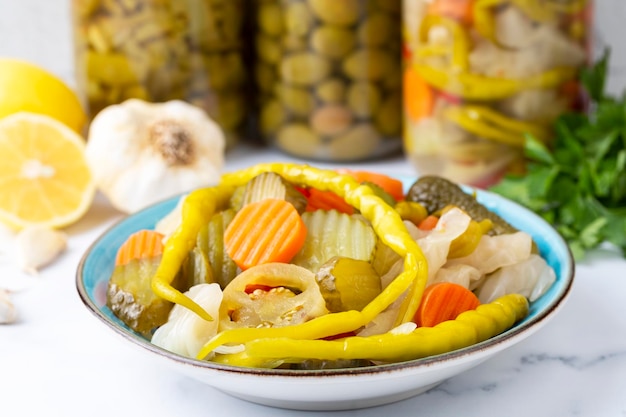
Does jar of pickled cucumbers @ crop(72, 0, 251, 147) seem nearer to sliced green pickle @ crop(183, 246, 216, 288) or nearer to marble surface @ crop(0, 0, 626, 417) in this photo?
marble surface @ crop(0, 0, 626, 417)

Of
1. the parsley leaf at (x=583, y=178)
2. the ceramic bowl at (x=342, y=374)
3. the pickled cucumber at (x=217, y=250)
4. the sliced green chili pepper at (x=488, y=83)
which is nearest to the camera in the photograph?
the ceramic bowl at (x=342, y=374)

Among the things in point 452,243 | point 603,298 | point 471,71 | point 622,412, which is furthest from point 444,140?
point 622,412

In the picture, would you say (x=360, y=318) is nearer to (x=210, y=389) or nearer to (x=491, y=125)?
(x=210, y=389)

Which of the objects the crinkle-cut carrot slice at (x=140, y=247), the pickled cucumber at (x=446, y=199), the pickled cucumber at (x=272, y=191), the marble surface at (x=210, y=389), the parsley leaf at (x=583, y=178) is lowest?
the marble surface at (x=210, y=389)

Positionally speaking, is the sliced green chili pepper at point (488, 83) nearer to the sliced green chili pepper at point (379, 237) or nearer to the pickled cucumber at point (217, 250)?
the sliced green chili pepper at point (379, 237)

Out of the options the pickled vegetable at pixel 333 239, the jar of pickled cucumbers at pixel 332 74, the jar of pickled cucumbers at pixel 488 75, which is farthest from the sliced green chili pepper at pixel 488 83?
the pickled vegetable at pixel 333 239

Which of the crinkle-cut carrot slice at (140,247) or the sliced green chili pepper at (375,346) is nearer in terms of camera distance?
the sliced green chili pepper at (375,346)

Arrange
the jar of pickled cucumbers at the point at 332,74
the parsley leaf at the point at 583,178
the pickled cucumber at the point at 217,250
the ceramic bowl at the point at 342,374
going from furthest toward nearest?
the jar of pickled cucumbers at the point at 332,74 < the parsley leaf at the point at 583,178 < the pickled cucumber at the point at 217,250 < the ceramic bowl at the point at 342,374
